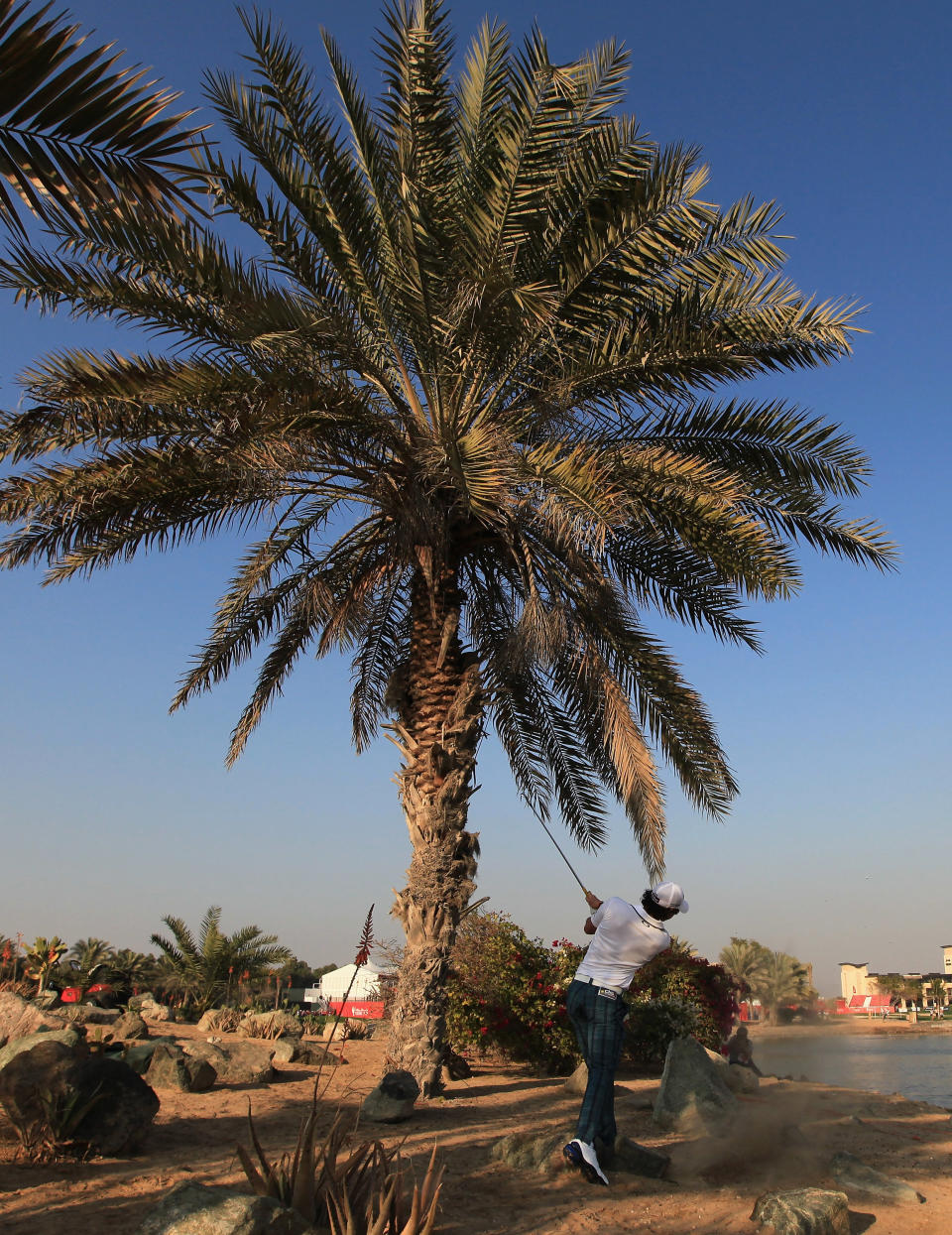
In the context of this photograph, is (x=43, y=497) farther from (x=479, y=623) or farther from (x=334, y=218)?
(x=479, y=623)

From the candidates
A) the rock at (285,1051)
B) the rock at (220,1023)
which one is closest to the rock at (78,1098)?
the rock at (285,1051)

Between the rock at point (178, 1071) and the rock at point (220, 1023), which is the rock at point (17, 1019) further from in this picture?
the rock at point (220, 1023)

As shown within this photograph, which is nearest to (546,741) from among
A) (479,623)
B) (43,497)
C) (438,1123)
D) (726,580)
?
(479,623)

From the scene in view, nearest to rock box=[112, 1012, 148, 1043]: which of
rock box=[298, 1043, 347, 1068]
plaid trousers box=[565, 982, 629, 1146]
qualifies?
rock box=[298, 1043, 347, 1068]

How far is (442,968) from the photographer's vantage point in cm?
903

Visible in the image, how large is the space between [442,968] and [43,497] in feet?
19.2

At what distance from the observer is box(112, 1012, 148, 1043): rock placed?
1119cm

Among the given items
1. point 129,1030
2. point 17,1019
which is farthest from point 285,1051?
point 17,1019

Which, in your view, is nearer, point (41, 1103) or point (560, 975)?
point (41, 1103)

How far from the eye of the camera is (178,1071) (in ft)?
26.7

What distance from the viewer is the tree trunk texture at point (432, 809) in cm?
885

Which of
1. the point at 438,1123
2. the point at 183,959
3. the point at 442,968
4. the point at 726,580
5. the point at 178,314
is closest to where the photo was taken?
the point at 438,1123

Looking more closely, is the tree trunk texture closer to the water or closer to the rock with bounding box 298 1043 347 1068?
the rock with bounding box 298 1043 347 1068

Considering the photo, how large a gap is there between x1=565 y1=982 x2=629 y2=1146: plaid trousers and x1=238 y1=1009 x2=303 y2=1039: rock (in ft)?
26.6
